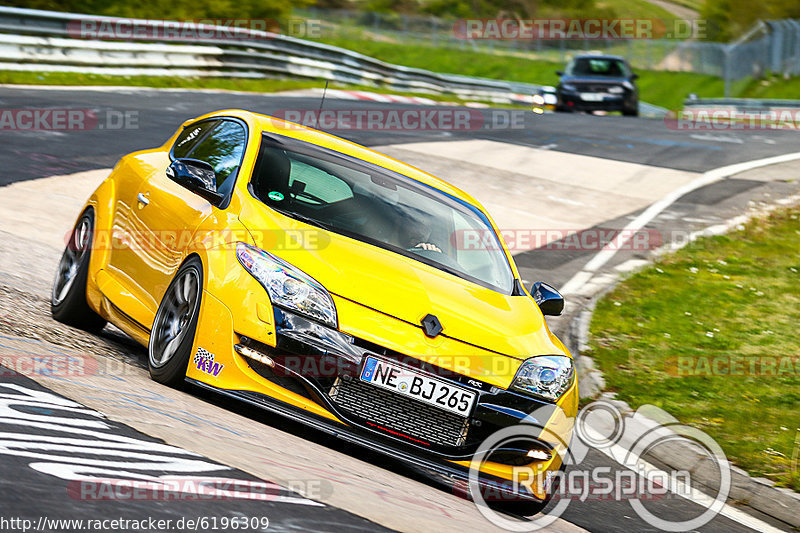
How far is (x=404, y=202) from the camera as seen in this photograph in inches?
257

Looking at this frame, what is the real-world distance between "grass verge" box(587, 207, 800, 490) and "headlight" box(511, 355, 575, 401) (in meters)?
1.83

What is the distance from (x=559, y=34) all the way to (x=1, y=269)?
63854mm

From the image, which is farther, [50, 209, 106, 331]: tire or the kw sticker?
[50, 209, 106, 331]: tire

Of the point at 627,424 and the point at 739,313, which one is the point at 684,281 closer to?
the point at 739,313

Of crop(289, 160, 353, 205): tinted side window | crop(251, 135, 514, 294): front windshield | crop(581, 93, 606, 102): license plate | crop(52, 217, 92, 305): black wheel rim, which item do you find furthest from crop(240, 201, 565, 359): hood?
crop(581, 93, 606, 102): license plate

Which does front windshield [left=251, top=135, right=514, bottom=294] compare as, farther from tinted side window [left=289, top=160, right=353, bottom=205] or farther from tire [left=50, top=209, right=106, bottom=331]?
tire [left=50, top=209, right=106, bottom=331]

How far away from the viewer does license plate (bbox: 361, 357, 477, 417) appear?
503 cm

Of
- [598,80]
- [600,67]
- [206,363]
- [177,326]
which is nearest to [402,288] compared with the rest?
[206,363]

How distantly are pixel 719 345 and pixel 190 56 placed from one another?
1837 cm

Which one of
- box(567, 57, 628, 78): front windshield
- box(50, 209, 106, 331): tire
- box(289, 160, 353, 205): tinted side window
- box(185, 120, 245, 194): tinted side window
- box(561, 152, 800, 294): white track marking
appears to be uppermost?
box(185, 120, 245, 194): tinted side window

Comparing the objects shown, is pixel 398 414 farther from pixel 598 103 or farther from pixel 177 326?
pixel 598 103

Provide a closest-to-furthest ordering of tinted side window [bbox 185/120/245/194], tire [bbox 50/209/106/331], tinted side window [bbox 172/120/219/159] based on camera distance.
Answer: tinted side window [bbox 185/120/245/194] < tire [bbox 50/209/106/331] < tinted side window [bbox 172/120/219/159]

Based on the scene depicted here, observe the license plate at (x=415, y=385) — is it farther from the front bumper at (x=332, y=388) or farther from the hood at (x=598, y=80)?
the hood at (x=598, y=80)

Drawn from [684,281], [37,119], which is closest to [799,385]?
[684,281]
